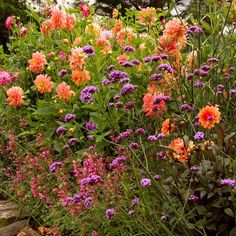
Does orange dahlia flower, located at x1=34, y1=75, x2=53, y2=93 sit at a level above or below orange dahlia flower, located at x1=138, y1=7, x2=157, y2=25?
below

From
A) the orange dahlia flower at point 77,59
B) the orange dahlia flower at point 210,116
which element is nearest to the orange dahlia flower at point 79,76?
the orange dahlia flower at point 77,59

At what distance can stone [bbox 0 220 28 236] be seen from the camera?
12.4ft

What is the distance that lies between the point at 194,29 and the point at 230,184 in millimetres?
1276

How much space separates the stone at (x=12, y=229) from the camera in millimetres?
3777

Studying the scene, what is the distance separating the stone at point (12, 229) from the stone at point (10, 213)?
0.44 ft

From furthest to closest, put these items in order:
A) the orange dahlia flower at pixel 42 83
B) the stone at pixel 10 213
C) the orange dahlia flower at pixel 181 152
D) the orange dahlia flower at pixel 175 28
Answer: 1. the orange dahlia flower at pixel 42 83
2. the stone at pixel 10 213
3. the orange dahlia flower at pixel 175 28
4. the orange dahlia flower at pixel 181 152

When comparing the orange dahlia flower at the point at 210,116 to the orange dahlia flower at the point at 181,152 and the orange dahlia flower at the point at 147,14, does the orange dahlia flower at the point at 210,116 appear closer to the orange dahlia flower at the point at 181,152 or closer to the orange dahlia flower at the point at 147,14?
the orange dahlia flower at the point at 181,152

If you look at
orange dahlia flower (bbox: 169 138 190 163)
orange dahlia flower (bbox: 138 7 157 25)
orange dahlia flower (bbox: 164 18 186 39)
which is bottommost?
orange dahlia flower (bbox: 169 138 190 163)

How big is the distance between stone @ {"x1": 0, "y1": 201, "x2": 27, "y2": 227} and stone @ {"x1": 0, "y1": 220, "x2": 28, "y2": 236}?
133 mm

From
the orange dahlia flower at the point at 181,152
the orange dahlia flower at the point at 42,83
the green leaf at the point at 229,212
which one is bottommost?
the orange dahlia flower at the point at 42,83

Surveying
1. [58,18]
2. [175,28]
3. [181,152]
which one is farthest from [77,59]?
[58,18]

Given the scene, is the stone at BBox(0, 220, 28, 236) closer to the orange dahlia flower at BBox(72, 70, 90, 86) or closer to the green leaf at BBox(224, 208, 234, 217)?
the orange dahlia flower at BBox(72, 70, 90, 86)

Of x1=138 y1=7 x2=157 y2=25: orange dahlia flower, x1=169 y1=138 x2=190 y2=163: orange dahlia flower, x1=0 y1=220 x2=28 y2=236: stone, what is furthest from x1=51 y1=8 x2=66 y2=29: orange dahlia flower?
x1=169 y1=138 x2=190 y2=163: orange dahlia flower

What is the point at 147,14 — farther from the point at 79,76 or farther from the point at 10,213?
the point at 10,213
